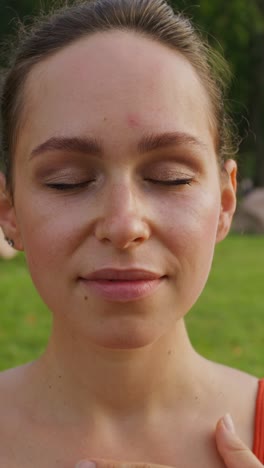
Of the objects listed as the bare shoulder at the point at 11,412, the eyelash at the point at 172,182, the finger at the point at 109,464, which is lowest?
the bare shoulder at the point at 11,412

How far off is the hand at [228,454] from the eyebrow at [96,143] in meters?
0.87

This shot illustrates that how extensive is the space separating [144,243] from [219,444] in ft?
2.30

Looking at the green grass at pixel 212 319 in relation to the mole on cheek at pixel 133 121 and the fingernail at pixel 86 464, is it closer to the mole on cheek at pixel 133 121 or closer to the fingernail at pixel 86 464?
the fingernail at pixel 86 464

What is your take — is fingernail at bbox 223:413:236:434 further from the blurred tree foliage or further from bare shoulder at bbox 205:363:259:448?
the blurred tree foliage

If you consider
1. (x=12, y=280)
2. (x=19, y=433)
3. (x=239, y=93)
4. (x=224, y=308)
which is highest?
(x=19, y=433)

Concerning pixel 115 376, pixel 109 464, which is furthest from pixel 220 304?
pixel 109 464

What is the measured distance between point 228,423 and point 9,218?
37.2 inches

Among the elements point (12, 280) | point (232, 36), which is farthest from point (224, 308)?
point (232, 36)


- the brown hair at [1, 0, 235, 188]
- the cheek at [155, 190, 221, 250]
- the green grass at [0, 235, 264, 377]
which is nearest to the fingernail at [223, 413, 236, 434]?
the cheek at [155, 190, 221, 250]

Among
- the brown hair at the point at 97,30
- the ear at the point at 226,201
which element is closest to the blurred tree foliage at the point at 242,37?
the brown hair at the point at 97,30

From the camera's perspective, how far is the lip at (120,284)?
1919 millimetres

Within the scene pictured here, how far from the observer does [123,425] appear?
7.29ft

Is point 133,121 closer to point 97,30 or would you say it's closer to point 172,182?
point 172,182

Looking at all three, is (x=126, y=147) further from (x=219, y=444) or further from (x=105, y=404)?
(x=219, y=444)
